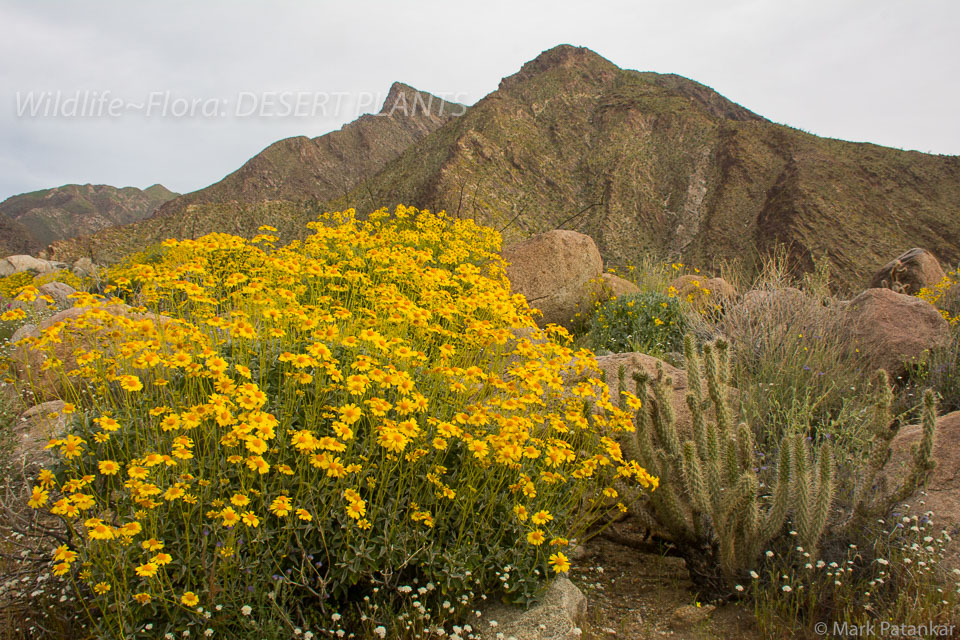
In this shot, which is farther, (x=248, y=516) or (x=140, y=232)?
(x=140, y=232)

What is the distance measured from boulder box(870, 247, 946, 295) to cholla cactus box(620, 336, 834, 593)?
9.21 metres

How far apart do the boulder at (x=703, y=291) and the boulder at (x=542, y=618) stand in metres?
6.32

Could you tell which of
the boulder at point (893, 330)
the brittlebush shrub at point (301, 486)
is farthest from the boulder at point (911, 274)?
the brittlebush shrub at point (301, 486)

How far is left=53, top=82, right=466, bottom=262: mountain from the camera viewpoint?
1189 inches

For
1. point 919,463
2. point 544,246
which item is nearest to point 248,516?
point 919,463

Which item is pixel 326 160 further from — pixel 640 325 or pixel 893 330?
pixel 893 330

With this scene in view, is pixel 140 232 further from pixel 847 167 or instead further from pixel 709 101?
pixel 709 101

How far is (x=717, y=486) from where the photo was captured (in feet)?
10.6

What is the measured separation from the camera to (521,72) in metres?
54.8

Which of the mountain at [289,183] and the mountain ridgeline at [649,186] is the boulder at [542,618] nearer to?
the mountain ridgeline at [649,186]

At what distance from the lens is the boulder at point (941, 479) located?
3062 mm

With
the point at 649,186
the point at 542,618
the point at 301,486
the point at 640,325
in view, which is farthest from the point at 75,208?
the point at 542,618

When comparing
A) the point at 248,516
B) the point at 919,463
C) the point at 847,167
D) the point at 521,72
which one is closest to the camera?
the point at 248,516

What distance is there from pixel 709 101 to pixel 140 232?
5130 centimetres
